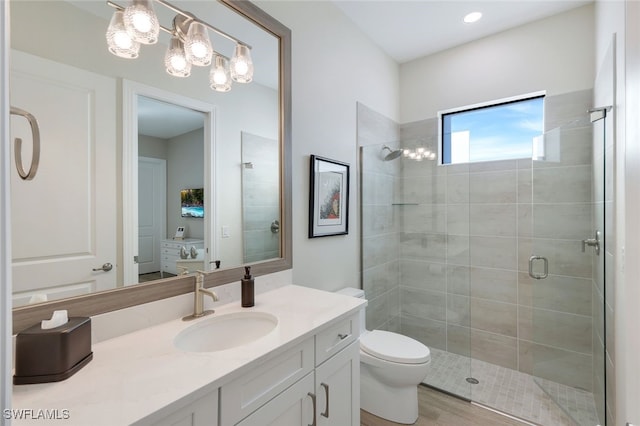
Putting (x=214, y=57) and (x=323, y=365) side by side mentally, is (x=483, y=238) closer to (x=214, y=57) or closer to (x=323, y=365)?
(x=323, y=365)

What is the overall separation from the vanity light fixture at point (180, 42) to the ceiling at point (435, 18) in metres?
1.20

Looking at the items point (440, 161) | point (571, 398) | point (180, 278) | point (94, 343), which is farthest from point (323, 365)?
point (440, 161)

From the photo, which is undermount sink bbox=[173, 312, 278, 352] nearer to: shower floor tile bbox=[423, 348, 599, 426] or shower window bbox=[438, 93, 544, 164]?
shower floor tile bbox=[423, 348, 599, 426]

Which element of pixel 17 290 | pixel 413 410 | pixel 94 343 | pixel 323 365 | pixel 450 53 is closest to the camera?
pixel 17 290

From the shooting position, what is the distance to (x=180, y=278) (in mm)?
1268

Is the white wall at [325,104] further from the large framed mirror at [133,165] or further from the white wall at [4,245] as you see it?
the white wall at [4,245]

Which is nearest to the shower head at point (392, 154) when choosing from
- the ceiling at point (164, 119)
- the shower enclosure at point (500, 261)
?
the shower enclosure at point (500, 261)

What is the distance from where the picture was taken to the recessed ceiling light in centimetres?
235

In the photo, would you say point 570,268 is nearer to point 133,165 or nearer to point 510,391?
point 510,391

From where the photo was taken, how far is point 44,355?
2.49 feet

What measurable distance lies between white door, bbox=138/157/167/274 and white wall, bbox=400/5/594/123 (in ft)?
8.67

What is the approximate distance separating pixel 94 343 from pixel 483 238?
111 inches

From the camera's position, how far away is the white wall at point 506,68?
2.29 m

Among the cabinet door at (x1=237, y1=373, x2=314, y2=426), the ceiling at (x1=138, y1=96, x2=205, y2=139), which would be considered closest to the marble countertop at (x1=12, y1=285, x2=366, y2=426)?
the cabinet door at (x1=237, y1=373, x2=314, y2=426)
